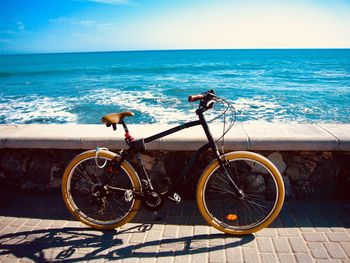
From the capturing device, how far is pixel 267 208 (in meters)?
3.30

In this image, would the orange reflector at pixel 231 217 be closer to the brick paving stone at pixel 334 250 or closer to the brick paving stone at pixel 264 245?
the brick paving stone at pixel 264 245

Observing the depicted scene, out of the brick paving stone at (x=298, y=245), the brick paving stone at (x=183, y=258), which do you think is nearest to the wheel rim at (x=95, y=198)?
the brick paving stone at (x=183, y=258)

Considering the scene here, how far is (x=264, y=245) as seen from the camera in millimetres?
2715

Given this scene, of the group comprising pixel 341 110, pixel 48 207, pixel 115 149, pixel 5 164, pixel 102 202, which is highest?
pixel 115 149

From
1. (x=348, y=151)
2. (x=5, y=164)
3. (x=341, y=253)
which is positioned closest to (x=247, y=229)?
(x=341, y=253)

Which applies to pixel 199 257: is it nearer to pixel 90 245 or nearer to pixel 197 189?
pixel 197 189

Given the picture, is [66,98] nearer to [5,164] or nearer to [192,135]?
[5,164]

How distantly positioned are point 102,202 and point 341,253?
8.25 feet

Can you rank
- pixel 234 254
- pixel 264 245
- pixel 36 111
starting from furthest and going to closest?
pixel 36 111 < pixel 264 245 < pixel 234 254

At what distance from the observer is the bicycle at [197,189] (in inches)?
109

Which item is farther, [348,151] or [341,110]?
[341,110]

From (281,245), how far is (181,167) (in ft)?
4.74

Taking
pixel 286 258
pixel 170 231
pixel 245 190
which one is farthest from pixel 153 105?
pixel 286 258

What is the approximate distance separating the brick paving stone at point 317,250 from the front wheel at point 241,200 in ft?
1.39
